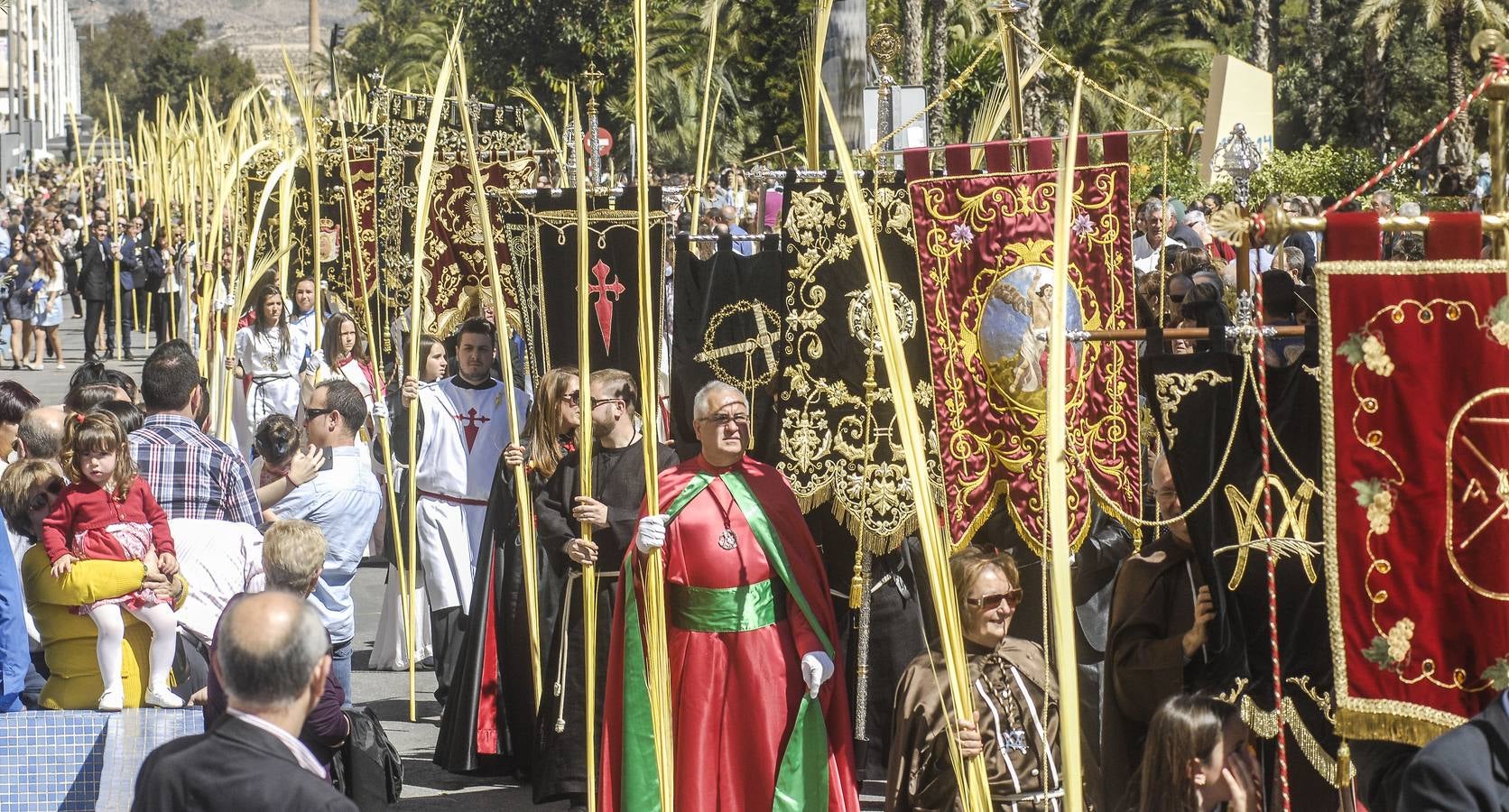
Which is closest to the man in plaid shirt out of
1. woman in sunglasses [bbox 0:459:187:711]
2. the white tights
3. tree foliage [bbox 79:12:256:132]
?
woman in sunglasses [bbox 0:459:187:711]

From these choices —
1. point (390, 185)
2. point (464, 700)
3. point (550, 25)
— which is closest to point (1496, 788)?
point (464, 700)

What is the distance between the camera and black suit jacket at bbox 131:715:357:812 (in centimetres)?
327

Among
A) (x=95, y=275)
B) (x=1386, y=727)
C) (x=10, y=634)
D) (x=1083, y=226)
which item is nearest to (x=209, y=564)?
(x=10, y=634)

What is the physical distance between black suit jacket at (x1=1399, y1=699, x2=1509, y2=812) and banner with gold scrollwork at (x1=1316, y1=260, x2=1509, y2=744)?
484 mm

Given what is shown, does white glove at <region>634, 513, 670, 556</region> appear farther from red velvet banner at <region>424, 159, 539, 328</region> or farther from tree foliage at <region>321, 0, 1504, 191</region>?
tree foliage at <region>321, 0, 1504, 191</region>

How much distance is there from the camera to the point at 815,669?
5.75 metres

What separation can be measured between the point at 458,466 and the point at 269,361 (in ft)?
9.62

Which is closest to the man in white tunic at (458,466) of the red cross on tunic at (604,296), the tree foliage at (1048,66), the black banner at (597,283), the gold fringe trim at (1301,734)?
the black banner at (597,283)

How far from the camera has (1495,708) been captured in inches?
134

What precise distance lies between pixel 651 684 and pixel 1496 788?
2.71 meters

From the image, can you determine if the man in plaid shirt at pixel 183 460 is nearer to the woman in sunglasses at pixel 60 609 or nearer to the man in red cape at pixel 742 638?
the woman in sunglasses at pixel 60 609

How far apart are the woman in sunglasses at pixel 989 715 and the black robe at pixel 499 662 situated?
8.59 ft

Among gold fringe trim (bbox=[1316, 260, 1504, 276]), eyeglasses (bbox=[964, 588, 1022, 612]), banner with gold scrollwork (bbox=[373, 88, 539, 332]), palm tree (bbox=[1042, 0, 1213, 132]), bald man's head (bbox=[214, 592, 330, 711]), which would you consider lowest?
eyeglasses (bbox=[964, 588, 1022, 612])

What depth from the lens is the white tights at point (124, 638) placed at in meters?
5.88
